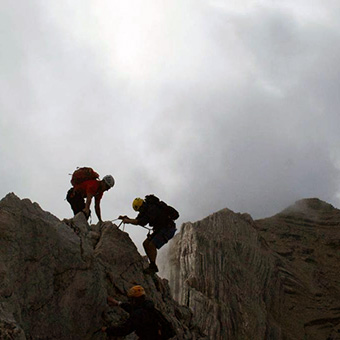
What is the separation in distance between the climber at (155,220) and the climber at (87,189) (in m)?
1.55

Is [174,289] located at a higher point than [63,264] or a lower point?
higher

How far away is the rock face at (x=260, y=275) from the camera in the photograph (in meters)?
32.7

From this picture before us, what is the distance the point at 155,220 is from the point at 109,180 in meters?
2.56

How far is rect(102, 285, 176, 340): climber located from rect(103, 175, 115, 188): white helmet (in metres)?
6.24

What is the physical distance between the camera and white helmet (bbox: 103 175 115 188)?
16.6m

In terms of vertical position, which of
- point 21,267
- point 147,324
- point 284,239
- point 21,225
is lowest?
point 147,324

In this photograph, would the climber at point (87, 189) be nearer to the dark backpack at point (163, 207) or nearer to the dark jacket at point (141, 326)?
the dark backpack at point (163, 207)

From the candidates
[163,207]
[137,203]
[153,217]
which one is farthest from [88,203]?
[163,207]

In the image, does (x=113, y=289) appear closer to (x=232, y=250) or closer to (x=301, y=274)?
(x=232, y=250)

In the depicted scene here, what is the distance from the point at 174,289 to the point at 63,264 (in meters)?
24.2

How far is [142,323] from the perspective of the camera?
10672 mm

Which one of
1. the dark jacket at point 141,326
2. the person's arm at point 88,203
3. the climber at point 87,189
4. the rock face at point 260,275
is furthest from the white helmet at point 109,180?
the rock face at point 260,275

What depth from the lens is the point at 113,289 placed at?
1418 cm

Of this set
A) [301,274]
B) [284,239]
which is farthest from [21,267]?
[284,239]
